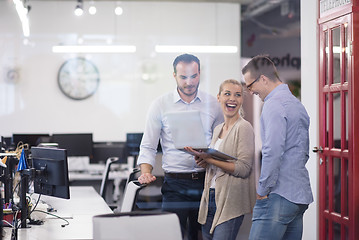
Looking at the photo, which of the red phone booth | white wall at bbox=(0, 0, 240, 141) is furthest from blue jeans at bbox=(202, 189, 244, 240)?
white wall at bbox=(0, 0, 240, 141)

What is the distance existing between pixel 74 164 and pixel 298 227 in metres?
5.12

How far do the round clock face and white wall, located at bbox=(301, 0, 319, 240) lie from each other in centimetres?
382

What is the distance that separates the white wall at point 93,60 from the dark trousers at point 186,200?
10.6 feet

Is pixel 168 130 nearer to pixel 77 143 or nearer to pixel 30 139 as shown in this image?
pixel 30 139

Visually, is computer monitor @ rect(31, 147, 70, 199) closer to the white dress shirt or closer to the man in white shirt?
the man in white shirt

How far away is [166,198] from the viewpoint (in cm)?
480

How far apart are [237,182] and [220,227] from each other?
37 cm

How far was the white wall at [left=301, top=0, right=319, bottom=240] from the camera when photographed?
16.4 feet

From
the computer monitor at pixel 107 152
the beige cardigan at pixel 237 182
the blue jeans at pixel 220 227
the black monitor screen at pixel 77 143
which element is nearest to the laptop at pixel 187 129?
the beige cardigan at pixel 237 182

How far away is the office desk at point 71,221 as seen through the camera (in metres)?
3.34

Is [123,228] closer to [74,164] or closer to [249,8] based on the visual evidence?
[249,8]

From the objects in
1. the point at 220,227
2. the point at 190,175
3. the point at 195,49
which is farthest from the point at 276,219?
the point at 195,49

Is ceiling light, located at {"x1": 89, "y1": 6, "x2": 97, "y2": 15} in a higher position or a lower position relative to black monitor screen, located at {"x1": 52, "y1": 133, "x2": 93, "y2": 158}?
higher

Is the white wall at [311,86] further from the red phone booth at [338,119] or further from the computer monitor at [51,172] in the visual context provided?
the computer monitor at [51,172]
